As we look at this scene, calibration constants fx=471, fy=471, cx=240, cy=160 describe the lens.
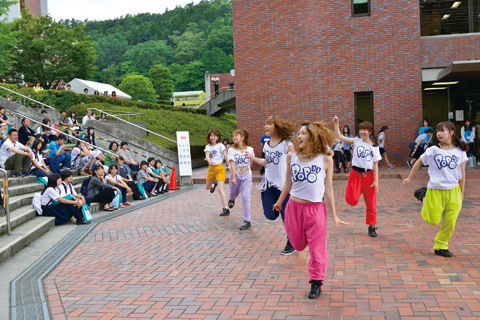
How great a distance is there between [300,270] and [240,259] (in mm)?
926

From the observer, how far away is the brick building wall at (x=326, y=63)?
1903 cm

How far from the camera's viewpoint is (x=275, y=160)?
22.7ft

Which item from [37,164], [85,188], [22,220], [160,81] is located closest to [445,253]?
[22,220]

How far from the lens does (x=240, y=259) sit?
6.20 metres

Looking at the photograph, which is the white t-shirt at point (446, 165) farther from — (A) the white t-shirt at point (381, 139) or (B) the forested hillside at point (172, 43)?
(B) the forested hillside at point (172, 43)

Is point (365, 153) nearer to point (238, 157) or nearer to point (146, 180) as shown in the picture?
point (238, 157)

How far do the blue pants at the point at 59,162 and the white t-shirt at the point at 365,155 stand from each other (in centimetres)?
859

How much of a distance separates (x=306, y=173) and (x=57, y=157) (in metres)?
10.3

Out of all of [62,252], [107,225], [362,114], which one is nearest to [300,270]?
[62,252]

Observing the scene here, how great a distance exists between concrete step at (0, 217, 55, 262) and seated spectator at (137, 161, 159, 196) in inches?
196

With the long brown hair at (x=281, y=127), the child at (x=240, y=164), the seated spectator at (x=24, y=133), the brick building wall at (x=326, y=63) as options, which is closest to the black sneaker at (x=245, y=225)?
the child at (x=240, y=164)

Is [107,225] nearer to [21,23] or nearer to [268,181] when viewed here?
[268,181]

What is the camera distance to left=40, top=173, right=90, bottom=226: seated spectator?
9000 mm

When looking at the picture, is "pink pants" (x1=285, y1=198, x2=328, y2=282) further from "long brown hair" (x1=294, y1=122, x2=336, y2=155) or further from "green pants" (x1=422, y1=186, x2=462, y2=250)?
"green pants" (x1=422, y1=186, x2=462, y2=250)
